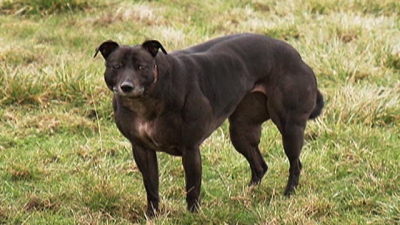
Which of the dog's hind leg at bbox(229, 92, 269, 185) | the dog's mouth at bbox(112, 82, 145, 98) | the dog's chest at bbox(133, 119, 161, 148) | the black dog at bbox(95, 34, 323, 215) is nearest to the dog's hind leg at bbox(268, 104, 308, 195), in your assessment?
the black dog at bbox(95, 34, 323, 215)

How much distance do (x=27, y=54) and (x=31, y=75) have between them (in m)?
1.09

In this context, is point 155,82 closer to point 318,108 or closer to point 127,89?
point 127,89

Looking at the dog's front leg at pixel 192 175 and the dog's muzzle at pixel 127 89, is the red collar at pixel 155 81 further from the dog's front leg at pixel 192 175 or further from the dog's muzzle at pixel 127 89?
the dog's front leg at pixel 192 175

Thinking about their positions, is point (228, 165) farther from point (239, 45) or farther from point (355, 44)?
point (355, 44)

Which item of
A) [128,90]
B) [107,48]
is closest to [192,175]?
[128,90]

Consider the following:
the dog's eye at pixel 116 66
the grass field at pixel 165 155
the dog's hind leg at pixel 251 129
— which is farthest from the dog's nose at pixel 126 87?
the dog's hind leg at pixel 251 129

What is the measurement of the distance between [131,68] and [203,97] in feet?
2.12

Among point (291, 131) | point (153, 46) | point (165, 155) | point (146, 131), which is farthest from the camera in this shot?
point (165, 155)

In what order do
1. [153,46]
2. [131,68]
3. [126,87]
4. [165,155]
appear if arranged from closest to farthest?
[126,87] < [131,68] < [153,46] < [165,155]

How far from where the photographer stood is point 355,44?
10.2 m

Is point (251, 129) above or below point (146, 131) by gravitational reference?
below

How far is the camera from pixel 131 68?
4914 mm

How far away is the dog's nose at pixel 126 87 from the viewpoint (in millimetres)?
4770

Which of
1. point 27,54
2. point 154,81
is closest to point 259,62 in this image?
point 154,81
